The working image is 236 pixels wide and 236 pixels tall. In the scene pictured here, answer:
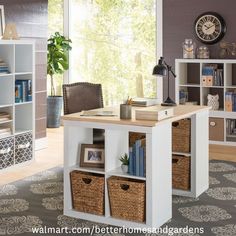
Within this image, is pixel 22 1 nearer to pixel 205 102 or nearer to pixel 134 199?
pixel 205 102

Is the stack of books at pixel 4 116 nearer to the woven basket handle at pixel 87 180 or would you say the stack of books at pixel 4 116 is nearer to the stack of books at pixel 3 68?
the stack of books at pixel 3 68

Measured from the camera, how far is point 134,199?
12.4ft

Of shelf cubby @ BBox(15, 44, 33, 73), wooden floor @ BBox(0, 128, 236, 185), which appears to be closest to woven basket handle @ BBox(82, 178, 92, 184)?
wooden floor @ BBox(0, 128, 236, 185)

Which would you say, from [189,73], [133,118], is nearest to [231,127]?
[189,73]

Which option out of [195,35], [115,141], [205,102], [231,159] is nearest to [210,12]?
[195,35]

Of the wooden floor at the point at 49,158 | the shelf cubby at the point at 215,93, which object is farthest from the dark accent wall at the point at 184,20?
the wooden floor at the point at 49,158

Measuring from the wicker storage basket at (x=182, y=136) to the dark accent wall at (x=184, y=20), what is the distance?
2.95 m

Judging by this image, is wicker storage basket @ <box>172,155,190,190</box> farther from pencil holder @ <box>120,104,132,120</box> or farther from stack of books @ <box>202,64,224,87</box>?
stack of books @ <box>202,64,224,87</box>

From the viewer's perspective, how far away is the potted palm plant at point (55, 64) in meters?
8.10

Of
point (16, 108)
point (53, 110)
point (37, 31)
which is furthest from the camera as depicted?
point (53, 110)

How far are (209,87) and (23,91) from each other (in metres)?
2.73

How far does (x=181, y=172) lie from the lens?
4.60m

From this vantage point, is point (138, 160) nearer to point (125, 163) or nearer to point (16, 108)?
point (125, 163)

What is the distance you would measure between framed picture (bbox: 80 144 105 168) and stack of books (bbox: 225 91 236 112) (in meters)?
3.35
